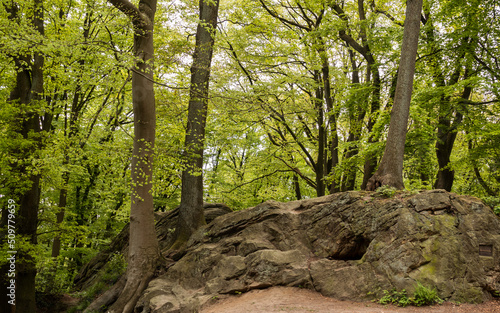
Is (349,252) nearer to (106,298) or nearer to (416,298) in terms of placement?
(416,298)

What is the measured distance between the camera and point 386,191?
27.4 ft

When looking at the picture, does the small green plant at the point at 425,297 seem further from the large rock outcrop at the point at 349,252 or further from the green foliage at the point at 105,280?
the green foliage at the point at 105,280

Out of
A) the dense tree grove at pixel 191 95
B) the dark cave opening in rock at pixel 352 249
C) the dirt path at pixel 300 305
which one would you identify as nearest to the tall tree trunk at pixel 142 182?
the dense tree grove at pixel 191 95

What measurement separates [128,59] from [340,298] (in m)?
6.99

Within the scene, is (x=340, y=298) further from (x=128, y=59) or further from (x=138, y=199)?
(x=128, y=59)

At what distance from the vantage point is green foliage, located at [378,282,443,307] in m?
6.33

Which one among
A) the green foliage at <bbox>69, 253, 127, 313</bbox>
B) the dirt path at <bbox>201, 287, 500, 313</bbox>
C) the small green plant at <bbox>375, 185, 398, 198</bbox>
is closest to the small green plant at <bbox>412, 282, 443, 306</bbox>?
the dirt path at <bbox>201, 287, 500, 313</bbox>

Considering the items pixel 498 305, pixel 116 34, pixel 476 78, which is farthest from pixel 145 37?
pixel 498 305

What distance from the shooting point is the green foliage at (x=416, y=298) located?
6332 mm

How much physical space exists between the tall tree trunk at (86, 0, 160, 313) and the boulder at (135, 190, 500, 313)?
0.55m

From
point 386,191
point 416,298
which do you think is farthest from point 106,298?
point 386,191

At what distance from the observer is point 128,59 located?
674 cm

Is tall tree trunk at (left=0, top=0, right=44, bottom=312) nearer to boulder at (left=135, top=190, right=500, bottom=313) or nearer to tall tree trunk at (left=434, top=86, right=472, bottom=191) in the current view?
boulder at (left=135, top=190, right=500, bottom=313)

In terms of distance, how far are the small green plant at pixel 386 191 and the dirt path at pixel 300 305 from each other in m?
2.78
